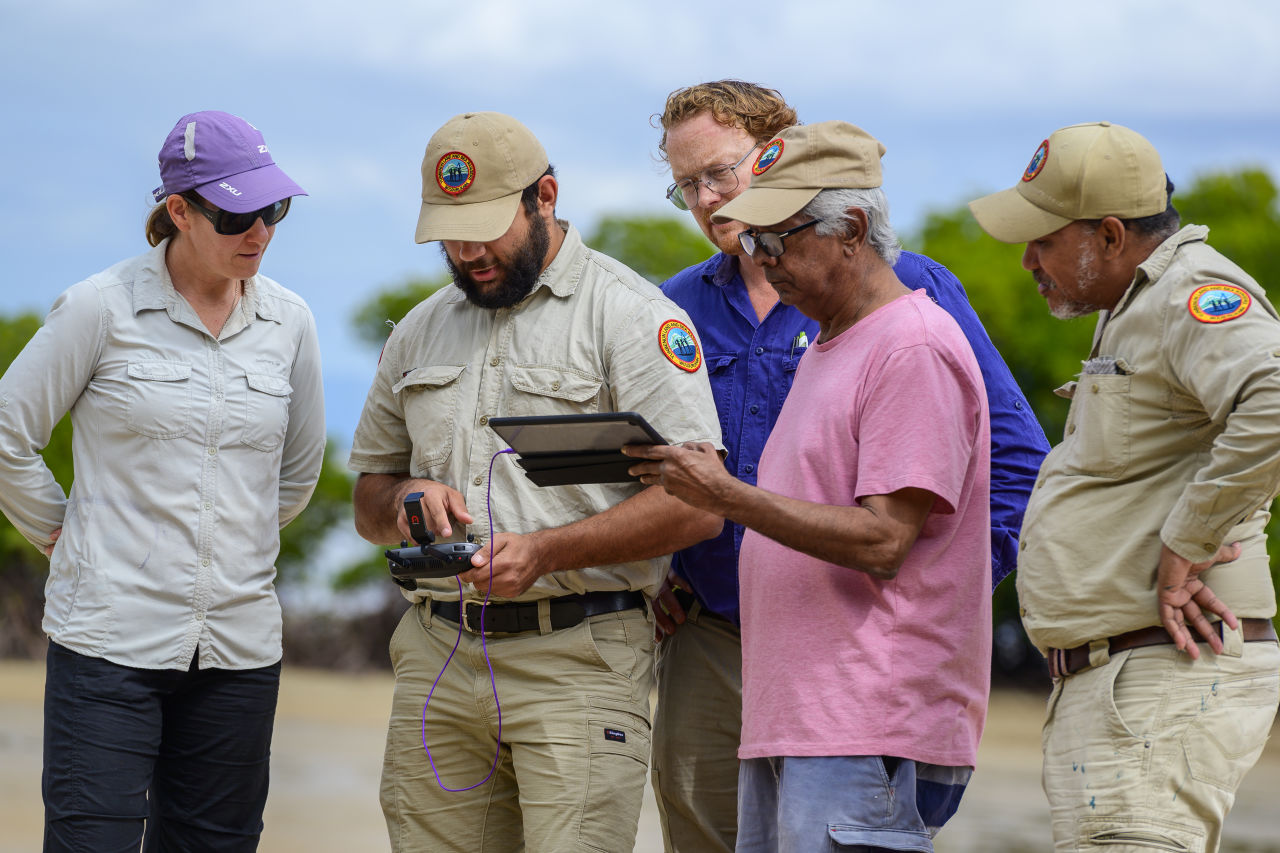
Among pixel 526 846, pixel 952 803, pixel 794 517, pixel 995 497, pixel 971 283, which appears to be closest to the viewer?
pixel 794 517

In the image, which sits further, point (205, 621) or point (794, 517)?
point (205, 621)

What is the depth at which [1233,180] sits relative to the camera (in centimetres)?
1864

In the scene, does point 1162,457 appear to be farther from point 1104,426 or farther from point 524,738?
point 524,738

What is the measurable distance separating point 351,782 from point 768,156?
9.89 metres

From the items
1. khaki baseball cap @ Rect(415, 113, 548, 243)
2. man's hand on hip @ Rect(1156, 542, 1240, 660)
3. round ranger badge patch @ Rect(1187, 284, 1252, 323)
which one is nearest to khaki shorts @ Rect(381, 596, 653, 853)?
khaki baseball cap @ Rect(415, 113, 548, 243)

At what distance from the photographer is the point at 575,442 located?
2998mm

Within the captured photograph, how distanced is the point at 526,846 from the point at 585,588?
2.03ft

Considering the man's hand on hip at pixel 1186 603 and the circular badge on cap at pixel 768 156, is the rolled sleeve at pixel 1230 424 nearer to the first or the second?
the man's hand on hip at pixel 1186 603

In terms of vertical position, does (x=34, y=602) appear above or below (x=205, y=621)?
below

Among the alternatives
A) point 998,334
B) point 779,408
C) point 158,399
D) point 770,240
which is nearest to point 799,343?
point 779,408

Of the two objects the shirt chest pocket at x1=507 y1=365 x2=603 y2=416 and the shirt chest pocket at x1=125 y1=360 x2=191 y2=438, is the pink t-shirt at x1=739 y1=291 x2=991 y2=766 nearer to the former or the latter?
the shirt chest pocket at x1=507 y1=365 x2=603 y2=416

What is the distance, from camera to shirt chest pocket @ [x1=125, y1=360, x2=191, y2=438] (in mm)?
3627

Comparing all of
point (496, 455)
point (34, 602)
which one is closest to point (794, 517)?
point (496, 455)

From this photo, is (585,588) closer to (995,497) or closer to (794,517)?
(794,517)
